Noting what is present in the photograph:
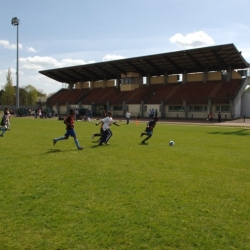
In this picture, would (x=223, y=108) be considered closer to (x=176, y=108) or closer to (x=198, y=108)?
(x=198, y=108)

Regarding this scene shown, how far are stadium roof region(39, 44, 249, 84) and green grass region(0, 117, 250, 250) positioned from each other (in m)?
41.5

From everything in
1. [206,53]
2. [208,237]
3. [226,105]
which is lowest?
[208,237]

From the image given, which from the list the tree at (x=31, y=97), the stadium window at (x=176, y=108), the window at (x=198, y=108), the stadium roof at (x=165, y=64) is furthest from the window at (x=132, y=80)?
the tree at (x=31, y=97)

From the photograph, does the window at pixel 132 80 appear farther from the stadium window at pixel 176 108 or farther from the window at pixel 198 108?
the window at pixel 198 108

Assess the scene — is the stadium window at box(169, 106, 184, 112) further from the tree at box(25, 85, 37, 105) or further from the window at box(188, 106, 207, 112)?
the tree at box(25, 85, 37, 105)

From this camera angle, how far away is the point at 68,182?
307 inches

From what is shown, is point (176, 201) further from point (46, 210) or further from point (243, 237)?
point (46, 210)

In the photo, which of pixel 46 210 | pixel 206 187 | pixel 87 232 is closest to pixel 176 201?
pixel 206 187

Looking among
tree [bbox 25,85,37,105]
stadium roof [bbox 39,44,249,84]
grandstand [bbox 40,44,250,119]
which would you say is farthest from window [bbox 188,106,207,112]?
tree [bbox 25,85,37,105]

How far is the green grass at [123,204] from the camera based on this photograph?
4.59 m

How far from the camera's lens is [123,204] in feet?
20.0

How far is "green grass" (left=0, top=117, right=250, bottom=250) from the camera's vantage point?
4586 millimetres

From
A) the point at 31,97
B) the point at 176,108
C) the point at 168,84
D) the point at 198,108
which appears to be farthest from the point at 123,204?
the point at 31,97

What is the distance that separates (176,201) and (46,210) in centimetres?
281
